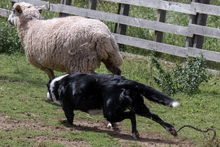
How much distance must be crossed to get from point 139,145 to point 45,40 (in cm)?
279

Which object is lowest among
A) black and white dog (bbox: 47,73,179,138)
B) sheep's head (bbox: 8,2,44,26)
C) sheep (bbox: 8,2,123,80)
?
black and white dog (bbox: 47,73,179,138)

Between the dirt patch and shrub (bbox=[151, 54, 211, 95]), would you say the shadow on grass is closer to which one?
the dirt patch

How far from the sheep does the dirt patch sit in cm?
110

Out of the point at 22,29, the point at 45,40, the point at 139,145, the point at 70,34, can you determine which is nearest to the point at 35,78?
the point at 22,29

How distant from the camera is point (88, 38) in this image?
17.4 feet

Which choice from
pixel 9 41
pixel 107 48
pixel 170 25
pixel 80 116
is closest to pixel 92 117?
pixel 80 116

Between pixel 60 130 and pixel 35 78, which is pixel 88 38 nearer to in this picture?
pixel 60 130

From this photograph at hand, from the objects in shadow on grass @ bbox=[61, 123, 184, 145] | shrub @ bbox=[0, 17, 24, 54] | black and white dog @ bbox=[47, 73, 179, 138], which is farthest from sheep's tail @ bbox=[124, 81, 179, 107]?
shrub @ bbox=[0, 17, 24, 54]

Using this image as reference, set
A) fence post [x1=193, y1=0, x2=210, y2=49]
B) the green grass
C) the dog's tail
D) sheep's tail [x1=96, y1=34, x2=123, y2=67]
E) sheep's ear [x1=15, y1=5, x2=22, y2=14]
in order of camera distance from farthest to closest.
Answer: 1. fence post [x1=193, y1=0, x2=210, y2=49]
2. sheep's ear [x1=15, y1=5, x2=22, y2=14]
3. sheep's tail [x1=96, y1=34, x2=123, y2=67]
4. the green grass
5. the dog's tail

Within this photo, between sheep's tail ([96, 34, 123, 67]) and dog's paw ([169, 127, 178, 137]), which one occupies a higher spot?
sheep's tail ([96, 34, 123, 67])

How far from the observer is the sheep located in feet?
17.4

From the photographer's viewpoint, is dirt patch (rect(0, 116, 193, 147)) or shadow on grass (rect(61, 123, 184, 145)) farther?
shadow on grass (rect(61, 123, 184, 145))

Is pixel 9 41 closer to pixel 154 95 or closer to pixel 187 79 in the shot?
pixel 187 79

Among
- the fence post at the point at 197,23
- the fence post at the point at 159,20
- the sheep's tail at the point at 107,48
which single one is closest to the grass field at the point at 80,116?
the fence post at the point at 159,20
